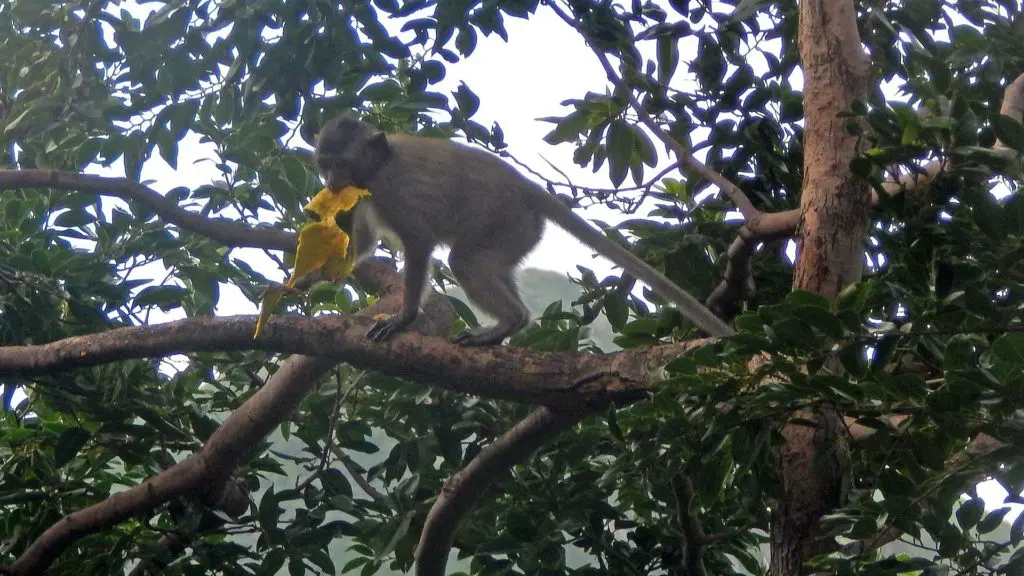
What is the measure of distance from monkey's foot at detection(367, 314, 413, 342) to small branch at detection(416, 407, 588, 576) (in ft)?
2.35

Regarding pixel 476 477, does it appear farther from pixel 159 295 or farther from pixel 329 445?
pixel 159 295

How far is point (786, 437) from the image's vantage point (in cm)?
362

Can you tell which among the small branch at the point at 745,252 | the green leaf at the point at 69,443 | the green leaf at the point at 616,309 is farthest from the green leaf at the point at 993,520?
the green leaf at the point at 69,443

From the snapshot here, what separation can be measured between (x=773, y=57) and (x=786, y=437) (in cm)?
219

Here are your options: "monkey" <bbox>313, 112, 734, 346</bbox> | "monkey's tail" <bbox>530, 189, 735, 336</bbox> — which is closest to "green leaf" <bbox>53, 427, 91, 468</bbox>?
"monkey" <bbox>313, 112, 734, 346</bbox>

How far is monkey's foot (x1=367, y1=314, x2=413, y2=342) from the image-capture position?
439 cm

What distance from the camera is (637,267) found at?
450cm

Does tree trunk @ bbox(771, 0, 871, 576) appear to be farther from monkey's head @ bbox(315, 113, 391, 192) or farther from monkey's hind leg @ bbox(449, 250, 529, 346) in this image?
monkey's head @ bbox(315, 113, 391, 192)

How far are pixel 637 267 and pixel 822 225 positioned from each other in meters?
1.01

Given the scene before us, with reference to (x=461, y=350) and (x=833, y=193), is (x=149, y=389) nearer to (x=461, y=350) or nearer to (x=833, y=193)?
(x=461, y=350)

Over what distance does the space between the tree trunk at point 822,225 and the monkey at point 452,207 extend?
1582 millimetres

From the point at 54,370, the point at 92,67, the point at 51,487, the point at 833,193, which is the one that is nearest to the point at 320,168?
the point at 92,67

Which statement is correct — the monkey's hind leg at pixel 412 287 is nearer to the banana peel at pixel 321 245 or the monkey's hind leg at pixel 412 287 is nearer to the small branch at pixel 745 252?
the banana peel at pixel 321 245

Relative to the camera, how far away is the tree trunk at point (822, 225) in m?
3.44
